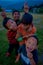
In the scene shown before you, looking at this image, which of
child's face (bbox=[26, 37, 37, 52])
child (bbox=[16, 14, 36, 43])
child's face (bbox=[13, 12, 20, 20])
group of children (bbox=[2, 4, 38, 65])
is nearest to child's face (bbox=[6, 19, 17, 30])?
group of children (bbox=[2, 4, 38, 65])

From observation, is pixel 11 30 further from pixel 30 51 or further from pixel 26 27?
pixel 30 51

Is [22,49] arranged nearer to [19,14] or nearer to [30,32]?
[30,32]

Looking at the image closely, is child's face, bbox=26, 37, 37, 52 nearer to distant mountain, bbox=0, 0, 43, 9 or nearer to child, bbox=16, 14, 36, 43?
child, bbox=16, 14, 36, 43

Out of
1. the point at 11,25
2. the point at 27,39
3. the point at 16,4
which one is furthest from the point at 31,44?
the point at 16,4

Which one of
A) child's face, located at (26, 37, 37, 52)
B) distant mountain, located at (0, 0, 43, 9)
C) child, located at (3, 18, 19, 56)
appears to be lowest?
child, located at (3, 18, 19, 56)

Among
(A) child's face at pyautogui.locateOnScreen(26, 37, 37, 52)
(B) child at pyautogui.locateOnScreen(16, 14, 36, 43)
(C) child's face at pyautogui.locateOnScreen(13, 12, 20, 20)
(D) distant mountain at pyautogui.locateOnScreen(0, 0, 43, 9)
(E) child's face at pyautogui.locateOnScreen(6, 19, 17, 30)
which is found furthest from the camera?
(C) child's face at pyautogui.locateOnScreen(13, 12, 20, 20)

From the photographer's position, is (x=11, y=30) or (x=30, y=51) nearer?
(x=30, y=51)

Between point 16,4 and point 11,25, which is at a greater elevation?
point 16,4

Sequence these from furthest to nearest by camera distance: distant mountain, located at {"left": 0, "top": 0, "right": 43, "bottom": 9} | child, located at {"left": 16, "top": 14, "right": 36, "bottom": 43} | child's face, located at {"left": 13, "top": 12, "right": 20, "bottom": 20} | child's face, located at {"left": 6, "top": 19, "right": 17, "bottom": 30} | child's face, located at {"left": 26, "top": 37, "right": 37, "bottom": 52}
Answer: child's face, located at {"left": 13, "top": 12, "right": 20, "bottom": 20} < child's face, located at {"left": 6, "top": 19, "right": 17, "bottom": 30} < distant mountain, located at {"left": 0, "top": 0, "right": 43, "bottom": 9} < child, located at {"left": 16, "top": 14, "right": 36, "bottom": 43} < child's face, located at {"left": 26, "top": 37, "right": 37, "bottom": 52}

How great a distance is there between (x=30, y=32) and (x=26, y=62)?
0.49 metres

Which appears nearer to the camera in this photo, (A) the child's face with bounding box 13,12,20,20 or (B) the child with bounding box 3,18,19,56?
(B) the child with bounding box 3,18,19,56

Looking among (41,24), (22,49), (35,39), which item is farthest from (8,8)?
(41,24)

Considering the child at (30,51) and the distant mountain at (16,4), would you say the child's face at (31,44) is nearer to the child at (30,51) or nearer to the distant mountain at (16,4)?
the child at (30,51)

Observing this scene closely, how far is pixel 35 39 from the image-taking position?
12.6 ft
